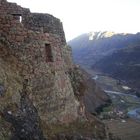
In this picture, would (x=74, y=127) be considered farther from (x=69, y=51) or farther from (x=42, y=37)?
(x=69, y=51)

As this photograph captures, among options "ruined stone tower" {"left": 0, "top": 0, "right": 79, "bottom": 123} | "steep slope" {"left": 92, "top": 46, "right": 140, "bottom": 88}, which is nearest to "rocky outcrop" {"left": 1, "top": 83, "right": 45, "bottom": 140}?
"ruined stone tower" {"left": 0, "top": 0, "right": 79, "bottom": 123}

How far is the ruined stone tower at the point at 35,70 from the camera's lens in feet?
44.8

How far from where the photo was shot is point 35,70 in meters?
15.0

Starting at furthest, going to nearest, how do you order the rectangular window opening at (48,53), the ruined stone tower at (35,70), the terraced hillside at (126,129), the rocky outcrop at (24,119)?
the terraced hillside at (126,129), the rectangular window opening at (48,53), the ruined stone tower at (35,70), the rocky outcrop at (24,119)

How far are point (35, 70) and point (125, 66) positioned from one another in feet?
397

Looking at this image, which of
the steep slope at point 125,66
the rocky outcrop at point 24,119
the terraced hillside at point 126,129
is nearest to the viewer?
the rocky outcrop at point 24,119

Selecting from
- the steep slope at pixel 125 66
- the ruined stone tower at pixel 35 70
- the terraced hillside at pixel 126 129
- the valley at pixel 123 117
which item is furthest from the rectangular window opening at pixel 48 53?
the steep slope at pixel 125 66

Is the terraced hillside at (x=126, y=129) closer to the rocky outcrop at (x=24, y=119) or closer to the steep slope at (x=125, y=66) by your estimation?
the rocky outcrop at (x=24, y=119)

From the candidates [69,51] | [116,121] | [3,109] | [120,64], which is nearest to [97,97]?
[116,121]

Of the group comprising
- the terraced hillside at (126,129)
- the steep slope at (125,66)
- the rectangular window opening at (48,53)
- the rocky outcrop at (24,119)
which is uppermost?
the rectangular window opening at (48,53)

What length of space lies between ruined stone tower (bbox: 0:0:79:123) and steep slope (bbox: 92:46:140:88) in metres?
97.4

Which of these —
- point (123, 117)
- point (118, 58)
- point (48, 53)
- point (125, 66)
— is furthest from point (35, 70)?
point (118, 58)

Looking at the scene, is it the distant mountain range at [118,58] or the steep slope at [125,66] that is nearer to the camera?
the steep slope at [125,66]

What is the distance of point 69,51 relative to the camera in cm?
2191
